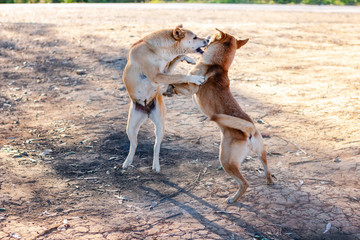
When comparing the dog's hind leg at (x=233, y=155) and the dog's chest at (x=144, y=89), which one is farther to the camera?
the dog's chest at (x=144, y=89)

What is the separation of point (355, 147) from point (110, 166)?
3566mm

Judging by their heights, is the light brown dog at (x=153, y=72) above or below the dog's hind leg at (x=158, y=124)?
above

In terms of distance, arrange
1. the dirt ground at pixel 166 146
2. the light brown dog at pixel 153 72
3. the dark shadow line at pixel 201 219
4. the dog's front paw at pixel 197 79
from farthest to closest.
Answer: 1. the light brown dog at pixel 153 72
2. the dog's front paw at pixel 197 79
3. the dirt ground at pixel 166 146
4. the dark shadow line at pixel 201 219

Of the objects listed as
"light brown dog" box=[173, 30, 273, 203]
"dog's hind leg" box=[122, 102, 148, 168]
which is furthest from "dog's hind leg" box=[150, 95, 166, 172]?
"light brown dog" box=[173, 30, 273, 203]

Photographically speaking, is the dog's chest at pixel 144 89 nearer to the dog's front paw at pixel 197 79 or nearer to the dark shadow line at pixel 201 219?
the dog's front paw at pixel 197 79

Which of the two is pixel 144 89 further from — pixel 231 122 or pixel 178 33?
pixel 231 122

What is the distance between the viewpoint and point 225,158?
4.84 metres

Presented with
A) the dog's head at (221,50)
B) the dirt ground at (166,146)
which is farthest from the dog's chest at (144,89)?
the dirt ground at (166,146)

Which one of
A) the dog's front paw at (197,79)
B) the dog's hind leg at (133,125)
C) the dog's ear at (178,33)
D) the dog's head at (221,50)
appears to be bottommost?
the dog's hind leg at (133,125)

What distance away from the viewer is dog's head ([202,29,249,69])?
5590 millimetres

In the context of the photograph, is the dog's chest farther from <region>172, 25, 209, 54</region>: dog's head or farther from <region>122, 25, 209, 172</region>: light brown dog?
<region>172, 25, 209, 54</region>: dog's head

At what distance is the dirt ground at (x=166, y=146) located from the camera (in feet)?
15.5

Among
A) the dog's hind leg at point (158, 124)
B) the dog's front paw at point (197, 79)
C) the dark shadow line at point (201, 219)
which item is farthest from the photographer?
the dog's hind leg at point (158, 124)

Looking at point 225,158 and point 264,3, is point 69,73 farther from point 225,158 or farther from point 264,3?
point 264,3
